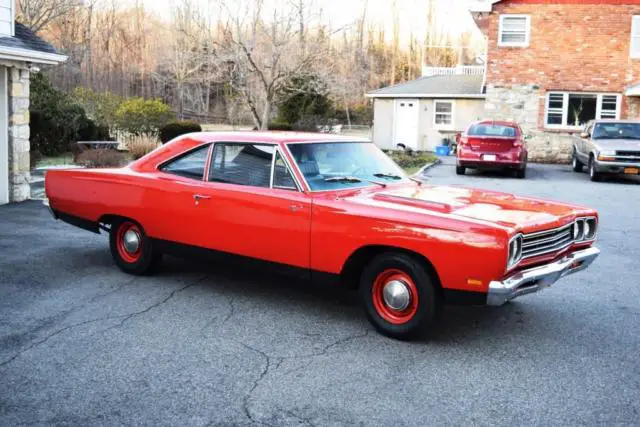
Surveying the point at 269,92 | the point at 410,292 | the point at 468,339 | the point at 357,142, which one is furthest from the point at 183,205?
the point at 269,92

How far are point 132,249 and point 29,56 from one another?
571 centimetres

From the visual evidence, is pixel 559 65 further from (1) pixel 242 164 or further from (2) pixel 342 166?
(1) pixel 242 164

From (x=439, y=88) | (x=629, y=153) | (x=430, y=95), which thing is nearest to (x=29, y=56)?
(x=629, y=153)

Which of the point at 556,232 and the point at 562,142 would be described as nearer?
the point at 556,232

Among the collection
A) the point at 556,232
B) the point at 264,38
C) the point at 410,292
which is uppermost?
the point at 264,38

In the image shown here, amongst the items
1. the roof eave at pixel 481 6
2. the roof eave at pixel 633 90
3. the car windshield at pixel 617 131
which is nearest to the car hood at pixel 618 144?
the car windshield at pixel 617 131

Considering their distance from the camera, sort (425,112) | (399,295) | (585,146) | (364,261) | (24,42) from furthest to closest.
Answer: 1. (425,112)
2. (585,146)
3. (24,42)
4. (364,261)
5. (399,295)

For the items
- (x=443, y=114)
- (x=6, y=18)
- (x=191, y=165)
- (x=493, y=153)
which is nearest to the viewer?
(x=191, y=165)

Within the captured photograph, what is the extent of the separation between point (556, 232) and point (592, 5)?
22431mm

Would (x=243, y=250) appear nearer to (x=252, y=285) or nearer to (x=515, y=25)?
(x=252, y=285)

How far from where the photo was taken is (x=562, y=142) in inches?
1002

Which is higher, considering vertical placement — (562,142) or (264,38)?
(264,38)

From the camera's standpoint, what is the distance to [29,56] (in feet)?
36.1

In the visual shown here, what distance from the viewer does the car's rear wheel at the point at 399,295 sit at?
4.90 meters
